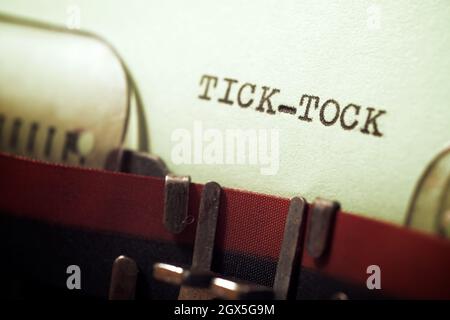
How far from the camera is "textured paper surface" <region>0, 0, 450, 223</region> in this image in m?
0.63

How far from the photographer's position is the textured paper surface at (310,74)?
2.07ft

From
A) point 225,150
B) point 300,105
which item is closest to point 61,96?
point 225,150

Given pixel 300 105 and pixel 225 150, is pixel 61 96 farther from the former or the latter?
pixel 300 105

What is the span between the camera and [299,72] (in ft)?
2.30

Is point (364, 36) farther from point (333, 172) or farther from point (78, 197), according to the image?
point (78, 197)

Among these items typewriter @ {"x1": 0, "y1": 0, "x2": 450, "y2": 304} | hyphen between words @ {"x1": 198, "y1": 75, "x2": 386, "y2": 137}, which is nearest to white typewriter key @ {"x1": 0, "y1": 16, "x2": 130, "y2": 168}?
typewriter @ {"x1": 0, "y1": 0, "x2": 450, "y2": 304}

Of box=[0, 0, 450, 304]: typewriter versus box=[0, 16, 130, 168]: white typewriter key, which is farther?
box=[0, 16, 130, 168]: white typewriter key

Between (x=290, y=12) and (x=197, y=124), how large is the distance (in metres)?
0.23

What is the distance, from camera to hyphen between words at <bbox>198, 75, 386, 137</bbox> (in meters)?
0.66

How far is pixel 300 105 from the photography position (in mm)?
696

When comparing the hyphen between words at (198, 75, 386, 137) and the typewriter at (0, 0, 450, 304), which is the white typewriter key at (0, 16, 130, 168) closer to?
the typewriter at (0, 0, 450, 304)

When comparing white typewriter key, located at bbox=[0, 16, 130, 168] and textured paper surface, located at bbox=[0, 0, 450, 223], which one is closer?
textured paper surface, located at bbox=[0, 0, 450, 223]

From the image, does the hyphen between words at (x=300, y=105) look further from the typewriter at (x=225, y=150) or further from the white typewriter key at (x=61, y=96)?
the white typewriter key at (x=61, y=96)
